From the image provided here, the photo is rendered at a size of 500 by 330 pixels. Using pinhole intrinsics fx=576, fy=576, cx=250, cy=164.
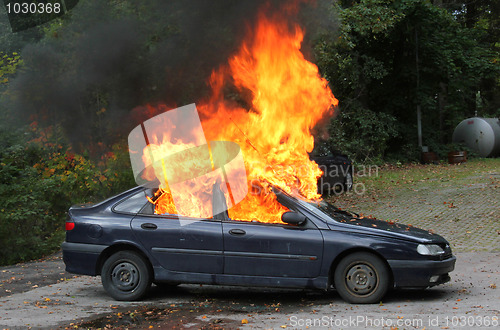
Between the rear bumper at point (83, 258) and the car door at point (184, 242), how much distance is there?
59 centimetres

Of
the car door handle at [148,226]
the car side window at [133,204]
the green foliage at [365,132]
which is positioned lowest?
the car door handle at [148,226]

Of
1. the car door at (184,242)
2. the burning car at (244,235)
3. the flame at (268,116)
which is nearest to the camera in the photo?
the burning car at (244,235)

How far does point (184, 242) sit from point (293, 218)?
1.36 meters

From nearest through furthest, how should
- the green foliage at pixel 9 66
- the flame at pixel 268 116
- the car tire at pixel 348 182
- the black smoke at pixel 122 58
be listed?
the flame at pixel 268 116 < the black smoke at pixel 122 58 < the green foliage at pixel 9 66 < the car tire at pixel 348 182

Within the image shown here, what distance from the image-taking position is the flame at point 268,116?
723cm

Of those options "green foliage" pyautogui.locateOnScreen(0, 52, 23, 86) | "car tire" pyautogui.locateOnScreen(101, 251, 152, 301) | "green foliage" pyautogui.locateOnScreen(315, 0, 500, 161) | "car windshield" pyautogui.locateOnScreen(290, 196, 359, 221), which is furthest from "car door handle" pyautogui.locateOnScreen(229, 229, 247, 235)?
"green foliage" pyautogui.locateOnScreen(315, 0, 500, 161)

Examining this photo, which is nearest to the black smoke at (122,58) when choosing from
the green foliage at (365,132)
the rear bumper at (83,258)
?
the rear bumper at (83,258)

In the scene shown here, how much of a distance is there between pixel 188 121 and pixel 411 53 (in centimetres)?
2202

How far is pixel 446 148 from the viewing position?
30.6 metres

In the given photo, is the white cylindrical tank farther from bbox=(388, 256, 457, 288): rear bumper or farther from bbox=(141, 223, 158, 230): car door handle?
bbox=(141, 223, 158, 230): car door handle

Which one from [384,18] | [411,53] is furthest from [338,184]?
[411,53]

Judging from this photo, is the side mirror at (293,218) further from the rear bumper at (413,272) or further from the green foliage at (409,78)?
the green foliage at (409,78)

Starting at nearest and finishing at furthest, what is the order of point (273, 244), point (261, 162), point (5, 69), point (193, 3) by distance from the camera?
point (273, 244) < point (261, 162) < point (193, 3) < point (5, 69)

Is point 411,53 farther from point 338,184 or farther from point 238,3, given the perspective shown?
point 238,3
